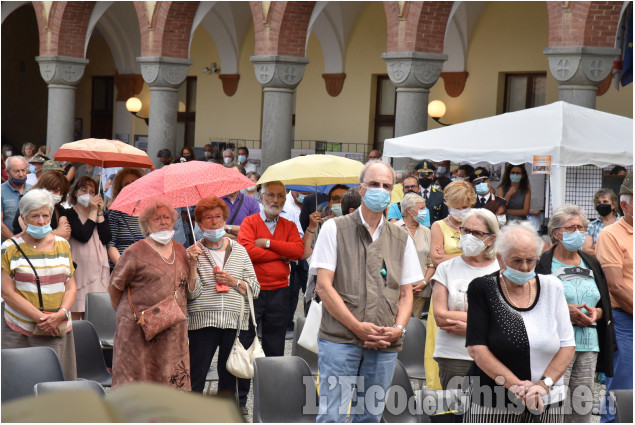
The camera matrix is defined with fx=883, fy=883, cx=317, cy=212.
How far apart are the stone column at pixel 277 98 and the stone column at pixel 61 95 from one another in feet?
19.8

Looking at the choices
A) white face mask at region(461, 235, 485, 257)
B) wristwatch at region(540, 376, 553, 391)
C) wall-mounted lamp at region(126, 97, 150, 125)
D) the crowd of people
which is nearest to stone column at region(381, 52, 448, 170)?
the crowd of people

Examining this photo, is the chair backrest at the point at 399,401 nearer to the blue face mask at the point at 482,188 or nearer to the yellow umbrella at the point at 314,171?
the yellow umbrella at the point at 314,171

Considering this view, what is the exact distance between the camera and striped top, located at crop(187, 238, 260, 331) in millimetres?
5562

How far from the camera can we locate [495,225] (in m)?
4.69

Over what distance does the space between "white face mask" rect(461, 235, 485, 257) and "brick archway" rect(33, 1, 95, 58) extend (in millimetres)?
18255

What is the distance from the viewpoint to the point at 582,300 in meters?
4.86

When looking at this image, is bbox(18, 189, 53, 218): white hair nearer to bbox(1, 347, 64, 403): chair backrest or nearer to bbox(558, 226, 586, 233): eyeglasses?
bbox(1, 347, 64, 403): chair backrest

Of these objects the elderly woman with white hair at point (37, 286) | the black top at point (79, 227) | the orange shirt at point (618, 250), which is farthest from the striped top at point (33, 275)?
the orange shirt at point (618, 250)

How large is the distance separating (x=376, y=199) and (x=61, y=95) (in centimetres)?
1795

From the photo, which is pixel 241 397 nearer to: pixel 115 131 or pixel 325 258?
pixel 325 258

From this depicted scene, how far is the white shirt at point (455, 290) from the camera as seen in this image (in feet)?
15.5

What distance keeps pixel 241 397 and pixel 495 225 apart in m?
2.45

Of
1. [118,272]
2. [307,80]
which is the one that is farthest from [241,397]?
[307,80]

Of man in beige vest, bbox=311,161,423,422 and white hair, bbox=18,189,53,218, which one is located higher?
white hair, bbox=18,189,53,218
